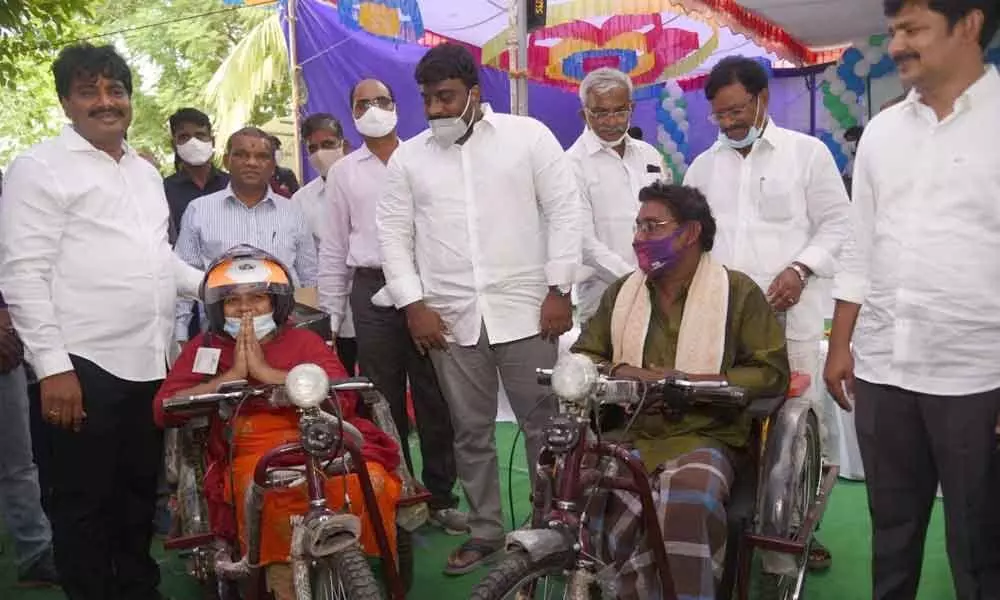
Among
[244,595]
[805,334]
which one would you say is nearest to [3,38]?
[244,595]

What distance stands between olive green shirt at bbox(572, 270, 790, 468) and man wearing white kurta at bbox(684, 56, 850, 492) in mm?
618

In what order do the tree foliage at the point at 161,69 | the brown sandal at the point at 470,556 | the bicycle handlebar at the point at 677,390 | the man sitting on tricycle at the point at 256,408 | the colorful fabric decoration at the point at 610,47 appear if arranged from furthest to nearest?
the tree foliage at the point at 161,69, the colorful fabric decoration at the point at 610,47, the brown sandal at the point at 470,556, the man sitting on tricycle at the point at 256,408, the bicycle handlebar at the point at 677,390

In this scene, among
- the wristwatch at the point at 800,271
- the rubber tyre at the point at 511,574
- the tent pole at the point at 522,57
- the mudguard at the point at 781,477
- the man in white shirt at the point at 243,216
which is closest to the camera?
the rubber tyre at the point at 511,574

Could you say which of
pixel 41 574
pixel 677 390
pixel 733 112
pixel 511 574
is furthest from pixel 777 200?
pixel 41 574

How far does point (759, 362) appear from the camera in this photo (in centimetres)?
305

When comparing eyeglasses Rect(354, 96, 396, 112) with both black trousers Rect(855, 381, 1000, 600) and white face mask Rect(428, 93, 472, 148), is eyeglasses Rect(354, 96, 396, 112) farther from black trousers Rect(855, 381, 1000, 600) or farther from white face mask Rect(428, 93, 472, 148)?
black trousers Rect(855, 381, 1000, 600)

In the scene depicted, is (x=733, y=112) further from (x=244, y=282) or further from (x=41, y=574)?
(x=41, y=574)

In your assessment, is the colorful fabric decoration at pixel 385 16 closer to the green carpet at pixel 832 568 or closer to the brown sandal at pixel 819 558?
the green carpet at pixel 832 568

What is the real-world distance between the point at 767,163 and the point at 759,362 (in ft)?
3.60

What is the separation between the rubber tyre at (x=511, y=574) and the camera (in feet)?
7.00

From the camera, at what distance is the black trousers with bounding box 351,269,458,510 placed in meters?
4.49

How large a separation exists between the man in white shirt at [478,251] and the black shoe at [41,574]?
1.70 meters

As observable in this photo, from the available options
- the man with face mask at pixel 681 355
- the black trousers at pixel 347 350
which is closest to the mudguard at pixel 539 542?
the man with face mask at pixel 681 355

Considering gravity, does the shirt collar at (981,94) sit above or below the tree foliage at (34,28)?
below
